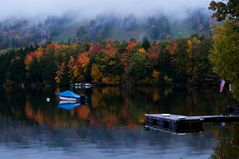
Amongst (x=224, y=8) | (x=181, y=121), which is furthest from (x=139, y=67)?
(x=224, y=8)

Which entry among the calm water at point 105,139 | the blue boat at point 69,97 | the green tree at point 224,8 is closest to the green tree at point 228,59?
the calm water at point 105,139

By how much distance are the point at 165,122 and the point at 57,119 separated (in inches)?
838

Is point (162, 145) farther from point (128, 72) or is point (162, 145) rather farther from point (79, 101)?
point (128, 72)

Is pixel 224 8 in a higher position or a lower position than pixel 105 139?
higher

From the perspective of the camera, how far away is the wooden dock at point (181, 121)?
55.4 meters

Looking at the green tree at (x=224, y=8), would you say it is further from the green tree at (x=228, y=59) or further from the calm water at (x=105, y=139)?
the green tree at (x=228, y=59)

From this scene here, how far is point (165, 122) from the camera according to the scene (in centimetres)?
5912

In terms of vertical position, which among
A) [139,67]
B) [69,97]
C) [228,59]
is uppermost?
[139,67]

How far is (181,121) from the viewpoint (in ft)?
182

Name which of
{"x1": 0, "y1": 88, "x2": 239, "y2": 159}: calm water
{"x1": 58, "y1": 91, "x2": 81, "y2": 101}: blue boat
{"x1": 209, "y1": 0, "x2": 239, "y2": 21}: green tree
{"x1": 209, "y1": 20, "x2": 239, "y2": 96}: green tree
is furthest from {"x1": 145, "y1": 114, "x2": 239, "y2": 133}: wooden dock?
{"x1": 58, "y1": 91, "x2": 81, "y2": 101}: blue boat

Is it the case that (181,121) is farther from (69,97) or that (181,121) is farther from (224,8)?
(69,97)

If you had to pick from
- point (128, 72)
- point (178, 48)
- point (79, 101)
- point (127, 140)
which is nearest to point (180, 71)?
point (178, 48)

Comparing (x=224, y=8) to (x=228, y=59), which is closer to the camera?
(x=224, y=8)

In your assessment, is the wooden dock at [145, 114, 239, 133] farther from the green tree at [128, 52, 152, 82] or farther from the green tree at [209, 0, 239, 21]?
the green tree at [128, 52, 152, 82]
